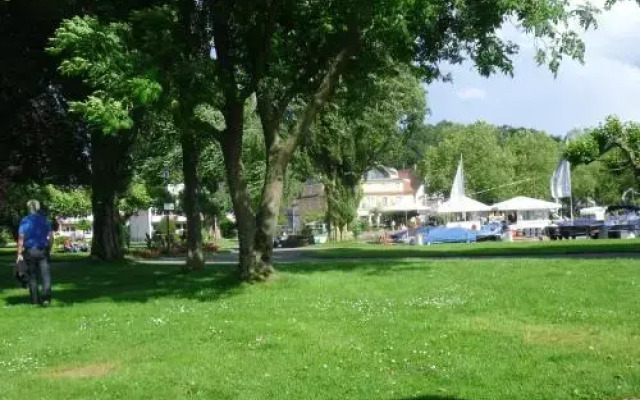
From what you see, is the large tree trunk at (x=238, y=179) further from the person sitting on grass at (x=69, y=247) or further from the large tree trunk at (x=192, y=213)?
the person sitting on grass at (x=69, y=247)

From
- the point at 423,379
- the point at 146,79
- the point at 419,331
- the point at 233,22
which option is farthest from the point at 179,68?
the point at 423,379

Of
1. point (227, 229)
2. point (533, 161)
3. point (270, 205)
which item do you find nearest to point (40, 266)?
point (270, 205)

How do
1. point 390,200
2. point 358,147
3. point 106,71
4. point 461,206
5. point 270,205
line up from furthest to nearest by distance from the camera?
point 390,200, point 461,206, point 358,147, point 270,205, point 106,71

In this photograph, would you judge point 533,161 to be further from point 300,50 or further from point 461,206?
point 300,50

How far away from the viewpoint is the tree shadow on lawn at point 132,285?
1502 centimetres

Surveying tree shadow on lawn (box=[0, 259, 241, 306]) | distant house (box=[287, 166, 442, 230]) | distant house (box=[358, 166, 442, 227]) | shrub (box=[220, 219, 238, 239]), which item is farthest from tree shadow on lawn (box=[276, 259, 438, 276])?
distant house (box=[358, 166, 442, 227])

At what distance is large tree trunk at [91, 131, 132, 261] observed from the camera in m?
27.5

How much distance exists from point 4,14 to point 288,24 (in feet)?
23.5

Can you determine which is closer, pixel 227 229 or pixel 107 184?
Answer: pixel 107 184

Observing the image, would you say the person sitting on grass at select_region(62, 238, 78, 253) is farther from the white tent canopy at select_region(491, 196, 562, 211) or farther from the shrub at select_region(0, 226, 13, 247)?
the white tent canopy at select_region(491, 196, 562, 211)

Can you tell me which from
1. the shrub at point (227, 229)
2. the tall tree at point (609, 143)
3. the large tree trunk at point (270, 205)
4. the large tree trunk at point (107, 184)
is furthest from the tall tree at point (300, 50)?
the shrub at point (227, 229)

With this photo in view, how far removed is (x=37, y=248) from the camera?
14055mm

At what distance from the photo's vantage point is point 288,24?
57.5ft

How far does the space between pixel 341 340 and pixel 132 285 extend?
987cm
